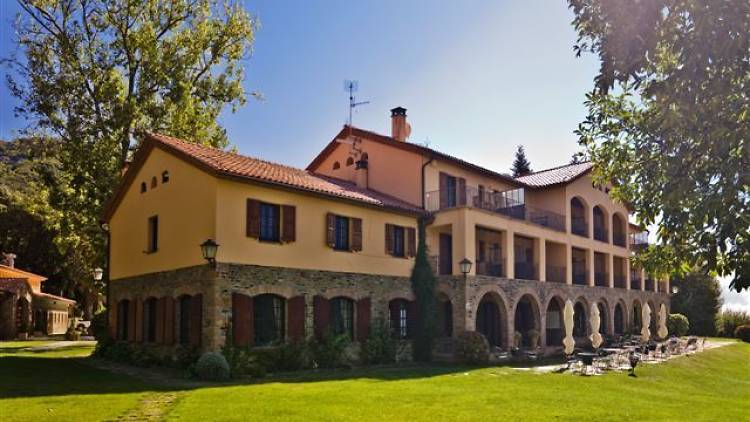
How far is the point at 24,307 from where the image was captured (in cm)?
4200

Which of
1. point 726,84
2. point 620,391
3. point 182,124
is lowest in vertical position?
point 620,391

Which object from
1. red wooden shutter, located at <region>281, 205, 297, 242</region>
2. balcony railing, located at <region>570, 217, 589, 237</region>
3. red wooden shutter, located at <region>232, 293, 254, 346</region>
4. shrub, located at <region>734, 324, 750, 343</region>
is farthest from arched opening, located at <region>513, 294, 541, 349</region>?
shrub, located at <region>734, 324, 750, 343</region>

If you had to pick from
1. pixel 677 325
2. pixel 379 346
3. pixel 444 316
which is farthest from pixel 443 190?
pixel 677 325

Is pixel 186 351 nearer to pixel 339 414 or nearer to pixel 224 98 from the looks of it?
pixel 339 414

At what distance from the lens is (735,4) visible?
24.4ft

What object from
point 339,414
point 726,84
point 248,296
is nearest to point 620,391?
point 339,414

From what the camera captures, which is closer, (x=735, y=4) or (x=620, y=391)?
(x=735, y=4)

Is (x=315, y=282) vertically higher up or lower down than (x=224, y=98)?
lower down

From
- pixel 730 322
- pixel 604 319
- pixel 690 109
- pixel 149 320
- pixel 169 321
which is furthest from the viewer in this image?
pixel 730 322

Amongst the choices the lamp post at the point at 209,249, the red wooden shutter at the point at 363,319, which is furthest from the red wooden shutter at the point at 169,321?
the red wooden shutter at the point at 363,319

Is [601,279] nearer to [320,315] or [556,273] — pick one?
[556,273]

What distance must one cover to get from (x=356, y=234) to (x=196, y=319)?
6.57 m

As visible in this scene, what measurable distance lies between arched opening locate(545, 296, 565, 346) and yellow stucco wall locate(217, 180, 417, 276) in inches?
408

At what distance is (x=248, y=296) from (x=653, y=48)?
14.8 m
